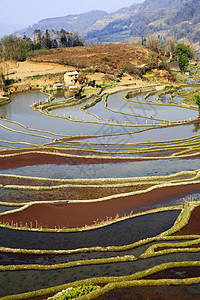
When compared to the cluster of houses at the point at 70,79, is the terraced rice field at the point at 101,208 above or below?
below

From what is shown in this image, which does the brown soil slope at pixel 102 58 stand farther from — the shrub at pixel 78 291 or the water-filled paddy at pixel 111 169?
the shrub at pixel 78 291

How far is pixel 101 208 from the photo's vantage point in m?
38.0

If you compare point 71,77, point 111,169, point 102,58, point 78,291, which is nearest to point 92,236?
point 78,291

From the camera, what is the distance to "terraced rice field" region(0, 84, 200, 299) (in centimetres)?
2606

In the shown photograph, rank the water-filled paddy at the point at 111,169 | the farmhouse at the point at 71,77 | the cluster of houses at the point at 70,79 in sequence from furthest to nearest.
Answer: the farmhouse at the point at 71,77 → the cluster of houses at the point at 70,79 → the water-filled paddy at the point at 111,169

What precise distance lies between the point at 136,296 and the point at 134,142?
43.4 metres

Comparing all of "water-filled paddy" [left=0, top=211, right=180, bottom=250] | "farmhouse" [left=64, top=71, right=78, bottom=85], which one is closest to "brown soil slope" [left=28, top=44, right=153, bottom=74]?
"farmhouse" [left=64, top=71, right=78, bottom=85]

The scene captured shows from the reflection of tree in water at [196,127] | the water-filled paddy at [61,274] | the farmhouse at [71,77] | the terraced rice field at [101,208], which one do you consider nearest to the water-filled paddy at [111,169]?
the terraced rice field at [101,208]

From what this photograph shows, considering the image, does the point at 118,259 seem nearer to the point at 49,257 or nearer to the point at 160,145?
the point at 49,257

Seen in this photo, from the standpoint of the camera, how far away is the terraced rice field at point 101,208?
85.5 ft

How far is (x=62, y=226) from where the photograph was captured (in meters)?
33.9

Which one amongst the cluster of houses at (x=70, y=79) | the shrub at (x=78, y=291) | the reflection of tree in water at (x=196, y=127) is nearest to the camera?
the shrub at (x=78, y=291)

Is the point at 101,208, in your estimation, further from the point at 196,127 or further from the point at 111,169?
the point at 196,127

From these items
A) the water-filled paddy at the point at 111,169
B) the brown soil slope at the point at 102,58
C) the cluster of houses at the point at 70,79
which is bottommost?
the water-filled paddy at the point at 111,169
